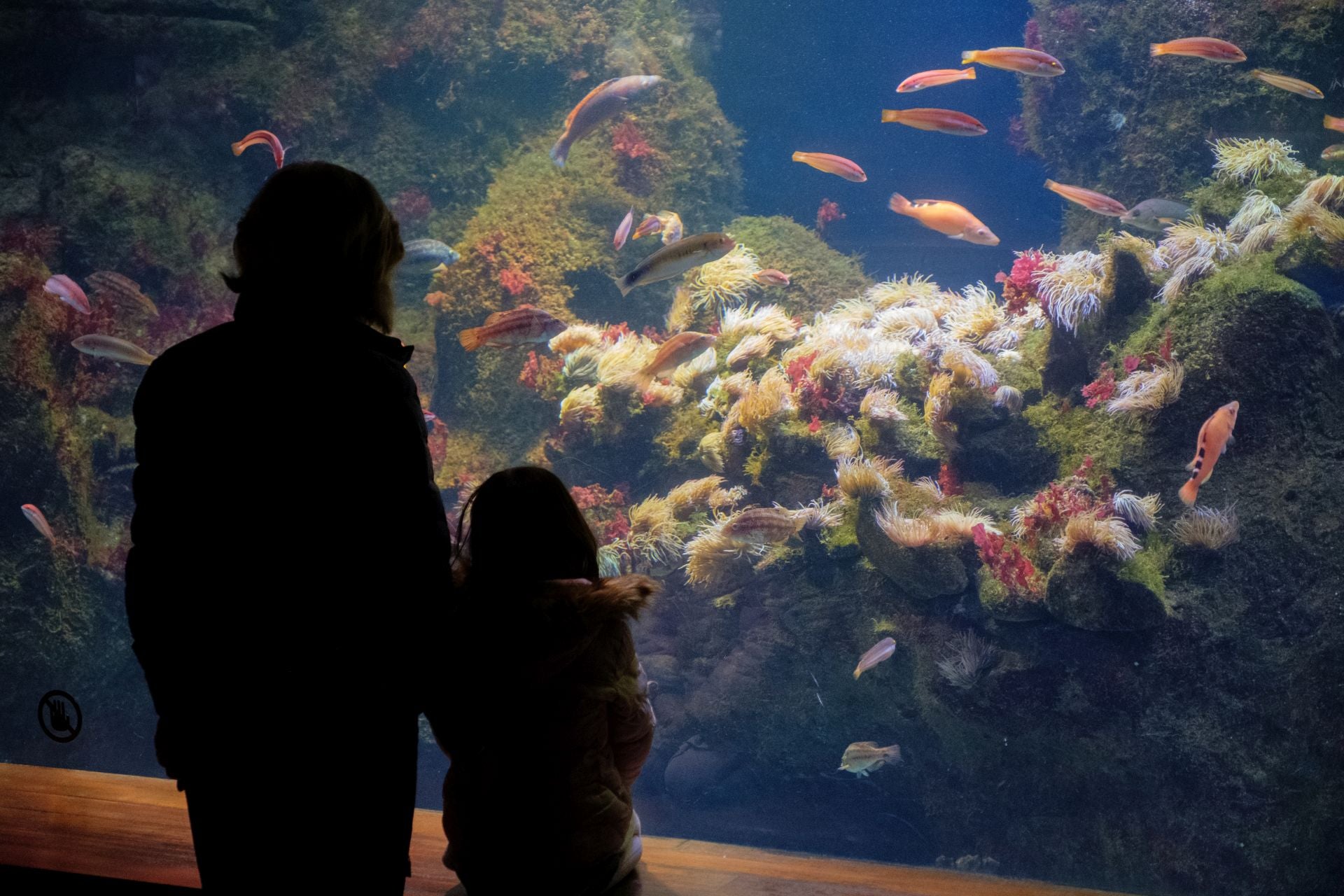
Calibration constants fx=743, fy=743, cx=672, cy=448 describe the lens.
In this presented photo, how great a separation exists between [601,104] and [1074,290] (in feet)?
14.6

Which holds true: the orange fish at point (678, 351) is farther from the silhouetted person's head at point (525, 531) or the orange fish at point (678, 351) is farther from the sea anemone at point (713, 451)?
the silhouetted person's head at point (525, 531)

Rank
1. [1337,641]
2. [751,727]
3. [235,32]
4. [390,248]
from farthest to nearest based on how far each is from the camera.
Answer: [235,32]
[751,727]
[1337,641]
[390,248]

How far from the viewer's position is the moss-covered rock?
14.5 ft

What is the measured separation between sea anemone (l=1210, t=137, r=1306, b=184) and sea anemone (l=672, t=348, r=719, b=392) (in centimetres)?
450

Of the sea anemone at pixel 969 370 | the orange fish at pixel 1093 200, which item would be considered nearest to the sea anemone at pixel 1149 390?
the sea anemone at pixel 969 370

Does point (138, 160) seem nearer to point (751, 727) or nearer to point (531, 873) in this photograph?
point (751, 727)

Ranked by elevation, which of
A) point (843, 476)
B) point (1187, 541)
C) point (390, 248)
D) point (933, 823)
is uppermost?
point (390, 248)

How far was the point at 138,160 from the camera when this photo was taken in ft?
26.3

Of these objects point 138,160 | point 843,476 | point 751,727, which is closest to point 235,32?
point 138,160

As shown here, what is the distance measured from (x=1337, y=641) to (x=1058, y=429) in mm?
1968

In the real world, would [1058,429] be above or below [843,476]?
above

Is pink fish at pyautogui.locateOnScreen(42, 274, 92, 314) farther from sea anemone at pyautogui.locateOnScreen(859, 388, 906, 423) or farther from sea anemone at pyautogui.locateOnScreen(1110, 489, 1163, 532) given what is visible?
sea anemone at pyautogui.locateOnScreen(1110, 489, 1163, 532)

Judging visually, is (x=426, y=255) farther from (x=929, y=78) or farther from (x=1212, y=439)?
(x=1212, y=439)

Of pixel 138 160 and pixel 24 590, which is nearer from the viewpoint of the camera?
pixel 24 590
